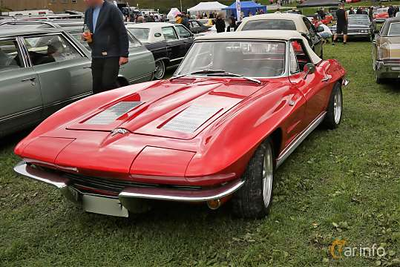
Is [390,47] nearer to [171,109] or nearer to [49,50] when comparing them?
[171,109]

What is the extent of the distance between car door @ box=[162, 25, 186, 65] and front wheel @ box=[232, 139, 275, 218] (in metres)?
7.66

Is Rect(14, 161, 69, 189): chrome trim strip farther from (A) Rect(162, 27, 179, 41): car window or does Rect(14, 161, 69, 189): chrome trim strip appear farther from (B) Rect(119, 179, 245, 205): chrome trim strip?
(A) Rect(162, 27, 179, 41): car window

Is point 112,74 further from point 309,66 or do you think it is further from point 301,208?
point 301,208

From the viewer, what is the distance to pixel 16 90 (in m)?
4.91

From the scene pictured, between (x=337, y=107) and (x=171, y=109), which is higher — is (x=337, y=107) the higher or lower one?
the lower one

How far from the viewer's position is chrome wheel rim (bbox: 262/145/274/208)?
10.4 feet

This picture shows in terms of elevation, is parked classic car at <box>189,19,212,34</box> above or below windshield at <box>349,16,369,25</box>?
below

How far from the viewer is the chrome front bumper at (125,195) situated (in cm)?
249

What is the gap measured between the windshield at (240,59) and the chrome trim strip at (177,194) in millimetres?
1878

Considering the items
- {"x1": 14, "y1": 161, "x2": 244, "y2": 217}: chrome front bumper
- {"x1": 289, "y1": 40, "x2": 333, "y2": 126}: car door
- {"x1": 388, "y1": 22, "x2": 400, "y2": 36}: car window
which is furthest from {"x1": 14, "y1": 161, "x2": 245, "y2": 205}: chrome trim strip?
{"x1": 388, "y1": 22, "x2": 400, "y2": 36}: car window

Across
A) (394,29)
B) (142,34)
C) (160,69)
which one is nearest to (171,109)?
(394,29)

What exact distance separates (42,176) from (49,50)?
3268 millimetres

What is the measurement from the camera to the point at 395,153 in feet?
14.5

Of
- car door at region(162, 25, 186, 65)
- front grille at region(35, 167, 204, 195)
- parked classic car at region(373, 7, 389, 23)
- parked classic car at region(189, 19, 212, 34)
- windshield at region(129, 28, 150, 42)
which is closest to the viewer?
front grille at region(35, 167, 204, 195)
